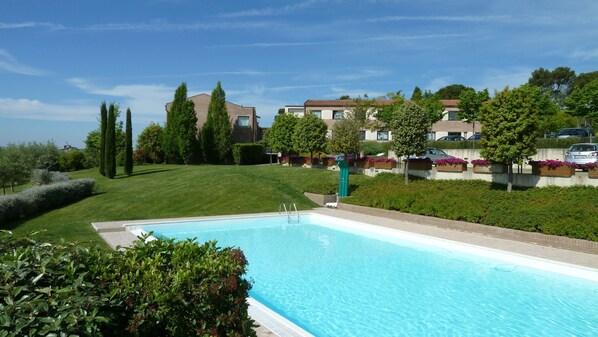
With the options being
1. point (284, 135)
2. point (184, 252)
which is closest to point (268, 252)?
point (184, 252)

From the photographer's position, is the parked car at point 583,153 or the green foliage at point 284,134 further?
the green foliage at point 284,134

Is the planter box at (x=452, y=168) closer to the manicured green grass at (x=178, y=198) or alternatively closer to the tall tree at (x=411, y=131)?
the tall tree at (x=411, y=131)

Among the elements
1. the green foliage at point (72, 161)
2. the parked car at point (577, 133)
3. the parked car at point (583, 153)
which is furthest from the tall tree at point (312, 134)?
the green foliage at point (72, 161)

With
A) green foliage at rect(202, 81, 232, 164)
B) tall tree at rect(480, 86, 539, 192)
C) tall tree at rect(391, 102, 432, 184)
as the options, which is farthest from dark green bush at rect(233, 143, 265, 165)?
tall tree at rect(480, 86, 539, 192)

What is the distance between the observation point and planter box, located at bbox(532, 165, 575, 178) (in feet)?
57.4

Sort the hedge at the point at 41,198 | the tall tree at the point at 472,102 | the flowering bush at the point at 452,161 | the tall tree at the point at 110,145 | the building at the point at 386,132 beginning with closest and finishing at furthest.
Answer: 1. the hedge at the point at 41,198
2. the flowering bush at the point at 452,161
3. the tall tree at the point at 110,145
4. the tall tree at the point at 472,102
5. the building at the point at 386,132

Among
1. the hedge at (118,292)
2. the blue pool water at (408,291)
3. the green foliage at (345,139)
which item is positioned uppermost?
the green foliage at (345,139)

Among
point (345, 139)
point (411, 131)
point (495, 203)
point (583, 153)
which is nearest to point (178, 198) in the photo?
point (345, 139)

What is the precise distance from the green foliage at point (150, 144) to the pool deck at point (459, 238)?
3091 centimetres

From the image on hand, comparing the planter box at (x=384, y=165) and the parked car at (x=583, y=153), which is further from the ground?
the parked car at (x=583, y=153)

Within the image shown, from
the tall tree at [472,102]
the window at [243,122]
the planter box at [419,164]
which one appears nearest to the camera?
the planter box at [419,164]

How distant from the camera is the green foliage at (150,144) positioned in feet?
155

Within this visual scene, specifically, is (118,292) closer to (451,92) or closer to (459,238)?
(459,238)

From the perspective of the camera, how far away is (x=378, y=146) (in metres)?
43.8
